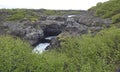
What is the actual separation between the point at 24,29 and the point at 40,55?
1566 inches

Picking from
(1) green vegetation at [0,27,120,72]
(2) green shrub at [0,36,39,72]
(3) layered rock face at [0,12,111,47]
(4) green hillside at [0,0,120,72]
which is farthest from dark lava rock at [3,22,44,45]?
(2) green shrub at [0,36,39,72]

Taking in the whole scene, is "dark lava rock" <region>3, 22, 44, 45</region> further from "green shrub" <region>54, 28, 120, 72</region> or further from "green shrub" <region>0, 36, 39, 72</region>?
"green shrub" <region>0, 36, 39, 72</region>

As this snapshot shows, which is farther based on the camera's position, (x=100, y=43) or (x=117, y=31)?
(x=117, y=31)

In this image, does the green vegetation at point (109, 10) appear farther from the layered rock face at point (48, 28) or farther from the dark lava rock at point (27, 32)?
the dark lava rock at point (27, 32)

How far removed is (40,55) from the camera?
49719 millimetres

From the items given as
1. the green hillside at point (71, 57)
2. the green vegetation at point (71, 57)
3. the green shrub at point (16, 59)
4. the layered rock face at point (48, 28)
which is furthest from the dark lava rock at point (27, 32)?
the green shrub at point (16, 59)

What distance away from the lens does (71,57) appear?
5434cm

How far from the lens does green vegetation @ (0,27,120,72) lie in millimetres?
46781

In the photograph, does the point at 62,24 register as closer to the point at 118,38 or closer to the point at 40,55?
the point at 118,38

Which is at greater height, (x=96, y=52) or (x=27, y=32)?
(x=96, y=52)

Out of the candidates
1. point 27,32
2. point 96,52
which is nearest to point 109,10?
point 27,32

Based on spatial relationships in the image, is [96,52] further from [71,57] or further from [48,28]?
[48,28]

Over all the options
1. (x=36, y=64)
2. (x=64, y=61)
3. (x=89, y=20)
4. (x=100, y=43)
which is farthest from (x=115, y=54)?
(x=89, y=20)

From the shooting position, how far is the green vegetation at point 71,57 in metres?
46.8
